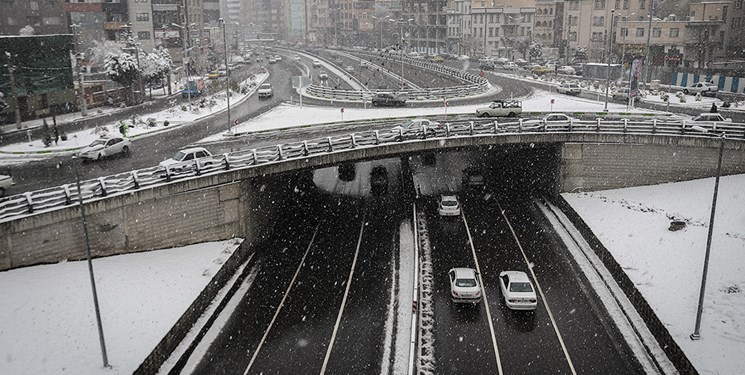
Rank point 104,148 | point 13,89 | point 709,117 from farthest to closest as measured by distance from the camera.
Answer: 1. point 13,89
2. point 709,117
3. point 104,148

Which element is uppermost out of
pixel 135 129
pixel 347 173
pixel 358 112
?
pixel 358 112

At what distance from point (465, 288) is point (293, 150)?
1393 centimetres

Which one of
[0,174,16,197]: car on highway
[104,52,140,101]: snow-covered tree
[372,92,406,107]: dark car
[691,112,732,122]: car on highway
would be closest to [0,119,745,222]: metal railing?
[0,174,16,197]: car on highway

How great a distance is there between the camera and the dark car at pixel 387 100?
64750 millimetres

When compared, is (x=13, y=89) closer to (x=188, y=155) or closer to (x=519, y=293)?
(x=188, y=155)

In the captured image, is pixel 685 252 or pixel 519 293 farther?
pixel 685 252

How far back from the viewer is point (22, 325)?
1027 inches

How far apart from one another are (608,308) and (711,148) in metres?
19.9

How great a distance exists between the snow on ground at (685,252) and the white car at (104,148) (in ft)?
102

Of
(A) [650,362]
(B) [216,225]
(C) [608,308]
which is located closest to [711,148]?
(C) [608,308]

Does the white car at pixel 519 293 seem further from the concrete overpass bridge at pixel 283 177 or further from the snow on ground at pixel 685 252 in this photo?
the concrete overpass bridge at pixel 283 177

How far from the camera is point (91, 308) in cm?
2791

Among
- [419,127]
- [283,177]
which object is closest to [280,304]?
[283,177]

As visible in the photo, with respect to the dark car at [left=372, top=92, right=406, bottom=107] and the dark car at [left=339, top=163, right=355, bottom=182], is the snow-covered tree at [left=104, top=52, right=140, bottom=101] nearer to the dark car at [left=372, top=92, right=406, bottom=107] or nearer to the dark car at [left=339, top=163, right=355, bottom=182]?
the dark car at [left=372, top=92, right=406, bottom=107]
